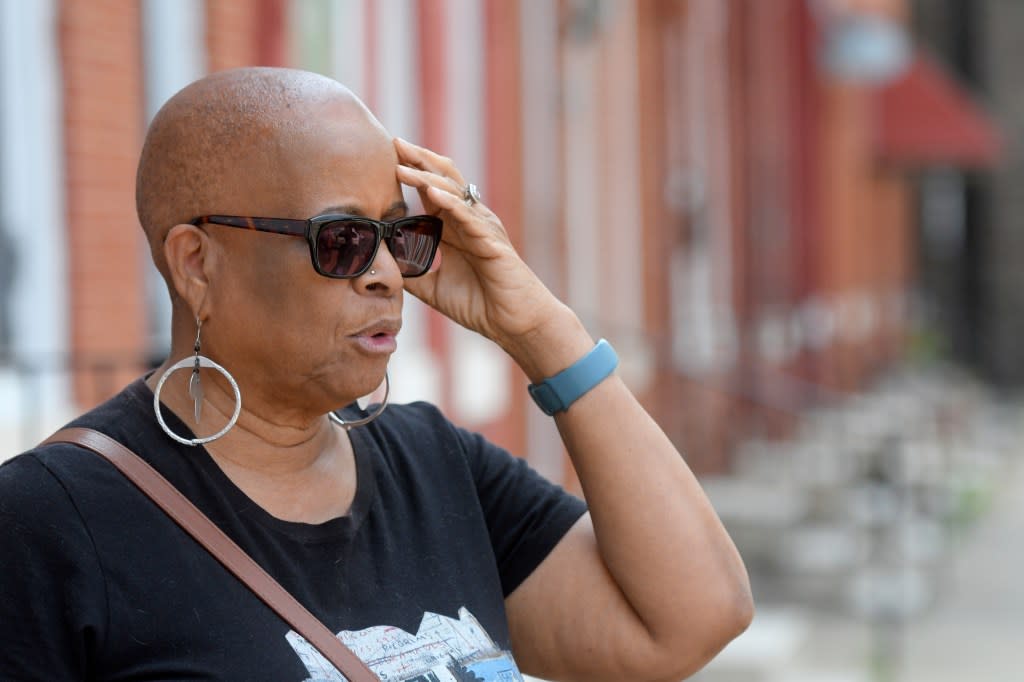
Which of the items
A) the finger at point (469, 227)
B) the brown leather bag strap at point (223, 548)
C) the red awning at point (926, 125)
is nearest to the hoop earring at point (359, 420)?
the finger at point (469, 227)

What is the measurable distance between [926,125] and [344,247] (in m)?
18.5

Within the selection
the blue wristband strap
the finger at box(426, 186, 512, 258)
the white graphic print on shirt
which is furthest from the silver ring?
the white graphic print on shirt

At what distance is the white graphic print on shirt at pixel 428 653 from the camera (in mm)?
1989

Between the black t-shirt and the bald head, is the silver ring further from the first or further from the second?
the black t-shirt

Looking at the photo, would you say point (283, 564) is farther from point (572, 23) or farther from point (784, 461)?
point (784, 461)

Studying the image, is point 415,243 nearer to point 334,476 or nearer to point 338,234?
point 338,234

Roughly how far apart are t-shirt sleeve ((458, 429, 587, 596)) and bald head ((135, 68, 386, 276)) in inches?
22.7

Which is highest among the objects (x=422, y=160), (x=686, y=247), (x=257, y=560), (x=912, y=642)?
(x=422, y=160)

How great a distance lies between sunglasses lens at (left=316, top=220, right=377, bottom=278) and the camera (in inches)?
80.5

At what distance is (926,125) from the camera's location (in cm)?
1966

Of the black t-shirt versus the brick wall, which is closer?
the black t-shirt

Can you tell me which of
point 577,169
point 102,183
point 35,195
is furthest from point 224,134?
point 577,169

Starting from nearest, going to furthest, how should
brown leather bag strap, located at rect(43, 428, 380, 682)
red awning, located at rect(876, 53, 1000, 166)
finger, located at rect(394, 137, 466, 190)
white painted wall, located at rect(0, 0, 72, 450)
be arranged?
brown leather bag strap, located at rect(43, 428, 380, 682) < finger, located at rect(394, 137, 466, 190) < white painted wall, located at rect(0, 0, 72, 450) < red awning, located at rect(876, 53, 1000, 166)

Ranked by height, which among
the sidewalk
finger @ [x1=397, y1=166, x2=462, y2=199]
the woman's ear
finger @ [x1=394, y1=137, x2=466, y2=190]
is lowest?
the sidewalk
